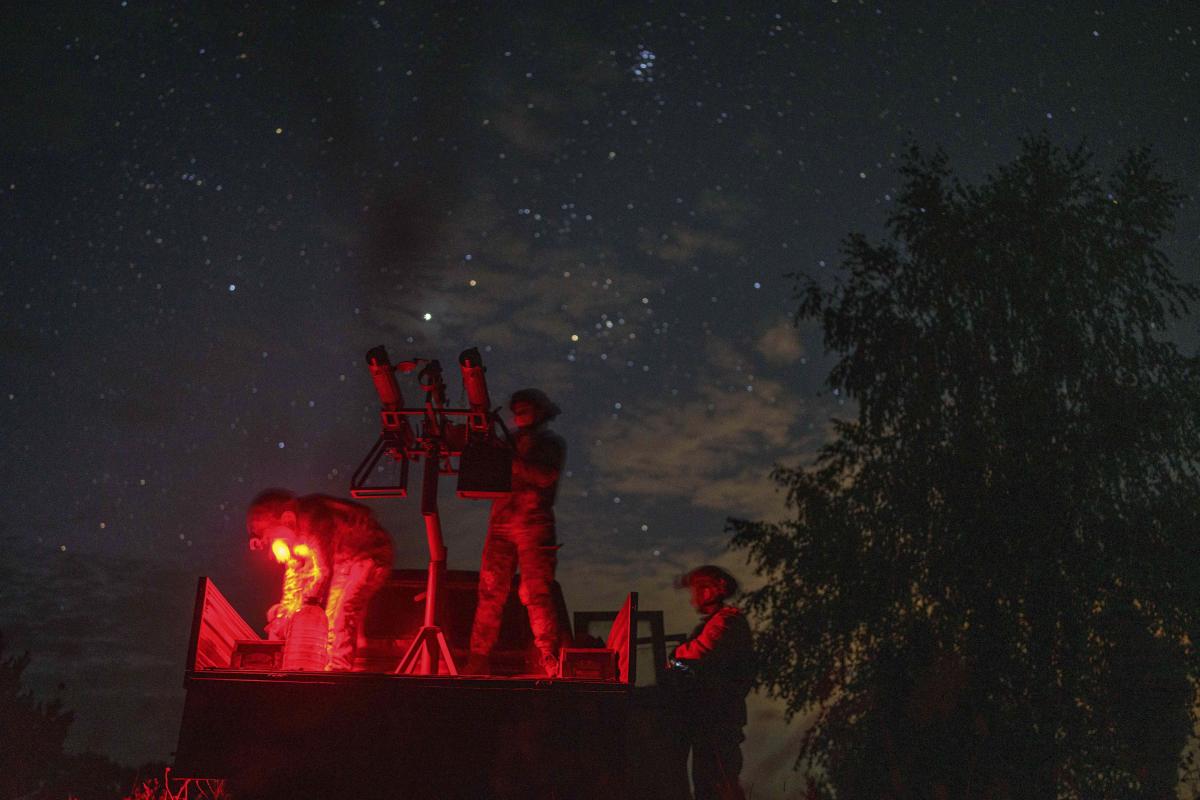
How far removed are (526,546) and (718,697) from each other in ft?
5.95

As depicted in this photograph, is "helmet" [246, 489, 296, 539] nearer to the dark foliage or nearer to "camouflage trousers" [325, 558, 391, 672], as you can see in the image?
"camouflage trousers" [325, 558, 391, 672]

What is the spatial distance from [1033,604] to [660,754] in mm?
7376

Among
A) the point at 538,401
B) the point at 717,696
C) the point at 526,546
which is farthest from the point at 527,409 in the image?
the point at 717,696

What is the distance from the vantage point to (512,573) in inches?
272

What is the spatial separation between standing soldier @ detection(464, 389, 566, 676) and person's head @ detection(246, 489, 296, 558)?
1.37 metres

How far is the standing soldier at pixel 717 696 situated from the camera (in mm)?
7012

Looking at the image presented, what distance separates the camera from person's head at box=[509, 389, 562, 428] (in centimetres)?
719

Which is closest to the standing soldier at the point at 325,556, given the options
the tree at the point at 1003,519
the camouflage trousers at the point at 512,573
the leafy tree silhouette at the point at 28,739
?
the camouflage trousers at the point at 512,573

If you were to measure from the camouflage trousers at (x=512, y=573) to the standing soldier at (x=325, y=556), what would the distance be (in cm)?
79

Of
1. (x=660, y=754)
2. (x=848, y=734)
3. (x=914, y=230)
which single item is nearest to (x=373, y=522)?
(x=660, y=754)

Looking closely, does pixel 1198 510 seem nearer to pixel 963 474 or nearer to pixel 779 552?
pixel 963 474

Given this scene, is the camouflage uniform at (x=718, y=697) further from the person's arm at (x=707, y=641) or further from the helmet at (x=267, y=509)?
the helmet at (x=267, y=509)

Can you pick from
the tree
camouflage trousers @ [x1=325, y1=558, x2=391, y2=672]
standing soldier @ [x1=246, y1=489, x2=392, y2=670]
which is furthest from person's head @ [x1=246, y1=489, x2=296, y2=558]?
the tree

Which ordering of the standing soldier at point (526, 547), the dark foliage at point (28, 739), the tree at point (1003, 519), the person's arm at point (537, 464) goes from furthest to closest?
the dark foliage at point (28, 739) → the tree at point (1003, 519) → the person's arm at point (537, 464) → the standing soldier at point (526, 547)
